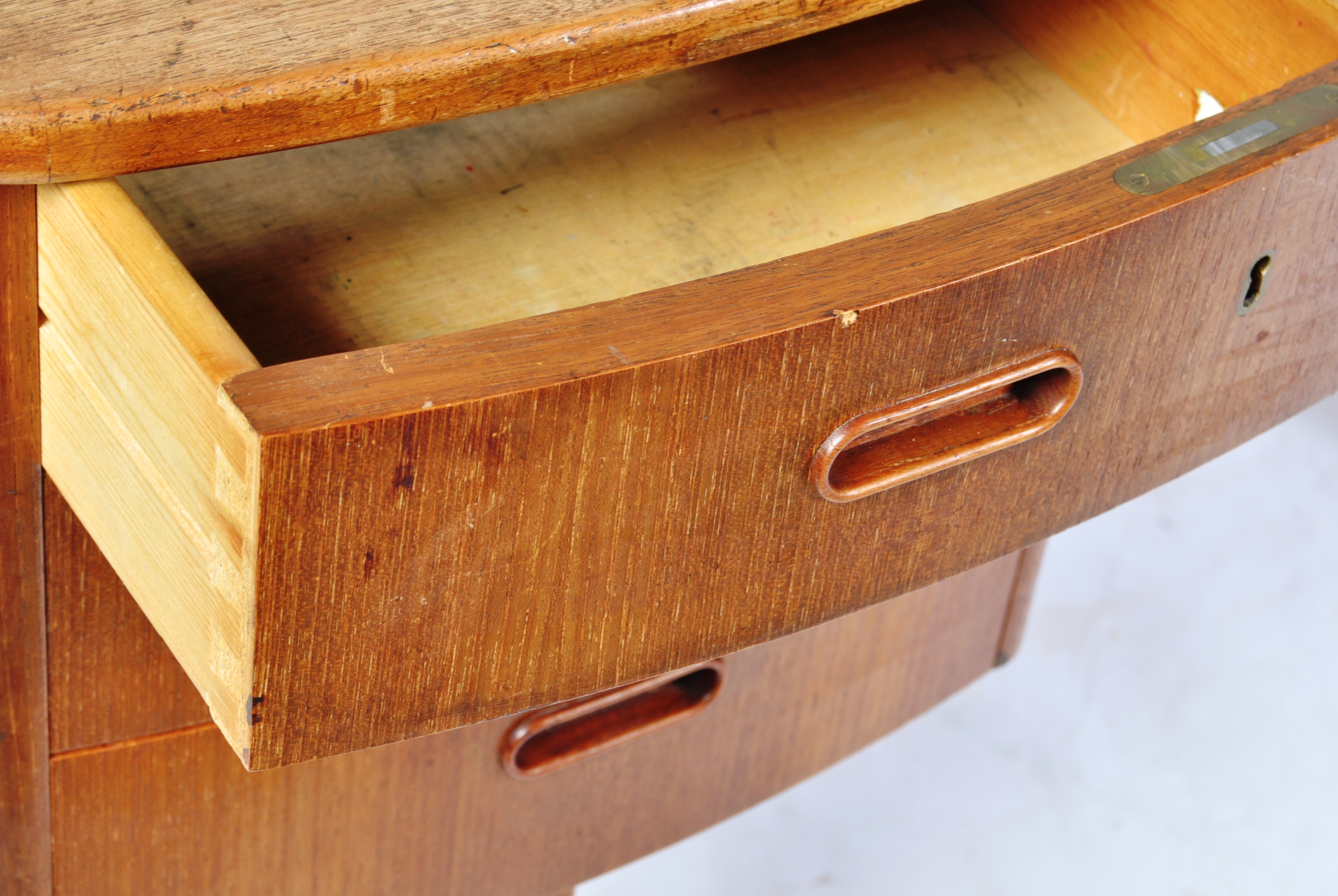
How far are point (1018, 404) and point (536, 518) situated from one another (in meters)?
0.16

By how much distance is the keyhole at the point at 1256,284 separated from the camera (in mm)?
462

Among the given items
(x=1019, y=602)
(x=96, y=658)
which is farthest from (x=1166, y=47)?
(x=96, y=658)

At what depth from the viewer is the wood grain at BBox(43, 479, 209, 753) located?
0.50 m

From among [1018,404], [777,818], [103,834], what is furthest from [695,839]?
[1018,404]

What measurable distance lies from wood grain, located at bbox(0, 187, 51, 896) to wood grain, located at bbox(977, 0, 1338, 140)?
0.42m

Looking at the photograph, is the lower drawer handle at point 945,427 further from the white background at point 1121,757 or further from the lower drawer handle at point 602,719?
the white background at point 1121,757

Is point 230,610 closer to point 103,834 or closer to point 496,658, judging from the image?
point 496,658

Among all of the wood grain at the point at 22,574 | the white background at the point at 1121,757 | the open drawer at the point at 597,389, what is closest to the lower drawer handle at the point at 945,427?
the open drawer at the point at 597,389

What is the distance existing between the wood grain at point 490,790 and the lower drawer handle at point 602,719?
0.01m

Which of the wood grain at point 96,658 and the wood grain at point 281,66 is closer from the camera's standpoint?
the wood grain at point 281,66

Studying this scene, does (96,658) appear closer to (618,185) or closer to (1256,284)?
(618,185)

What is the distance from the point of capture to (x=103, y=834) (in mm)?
579

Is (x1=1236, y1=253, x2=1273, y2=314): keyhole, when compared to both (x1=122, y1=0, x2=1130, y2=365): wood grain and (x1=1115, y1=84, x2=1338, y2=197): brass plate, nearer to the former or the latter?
(x1=1115, y1=84, x2=1338, y2=197): brass plate

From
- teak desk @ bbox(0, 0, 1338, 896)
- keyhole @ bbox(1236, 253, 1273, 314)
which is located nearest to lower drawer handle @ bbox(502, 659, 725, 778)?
teak desk @ bbox(0, 0, 1338, 896)
